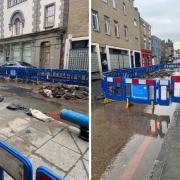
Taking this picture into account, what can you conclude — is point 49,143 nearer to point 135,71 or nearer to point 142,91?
point 142,91

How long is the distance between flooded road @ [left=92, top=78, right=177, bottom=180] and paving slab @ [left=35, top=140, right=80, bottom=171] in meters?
0.26

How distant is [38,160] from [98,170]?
74cm

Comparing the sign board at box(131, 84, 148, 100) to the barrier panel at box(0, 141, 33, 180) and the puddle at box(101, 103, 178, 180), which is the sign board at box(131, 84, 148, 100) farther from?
the barrier panel at box(0, 141, 33, 180)

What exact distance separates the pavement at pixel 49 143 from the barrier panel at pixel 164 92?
7.91ft

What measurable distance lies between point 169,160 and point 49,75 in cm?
692

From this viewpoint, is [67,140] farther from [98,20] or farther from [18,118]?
[98,20]

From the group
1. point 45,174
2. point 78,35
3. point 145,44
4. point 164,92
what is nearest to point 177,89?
point 164,92

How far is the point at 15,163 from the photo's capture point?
1.74 m

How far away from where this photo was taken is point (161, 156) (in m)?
2.87

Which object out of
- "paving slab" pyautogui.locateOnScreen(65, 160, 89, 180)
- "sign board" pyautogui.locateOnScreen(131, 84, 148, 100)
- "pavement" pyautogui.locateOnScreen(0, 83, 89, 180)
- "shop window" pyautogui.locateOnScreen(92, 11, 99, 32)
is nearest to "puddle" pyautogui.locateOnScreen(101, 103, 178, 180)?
"paving slab" pyautogui.locateOnScreen(65, 160, 89, 180)

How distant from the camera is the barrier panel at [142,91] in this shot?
545 cm

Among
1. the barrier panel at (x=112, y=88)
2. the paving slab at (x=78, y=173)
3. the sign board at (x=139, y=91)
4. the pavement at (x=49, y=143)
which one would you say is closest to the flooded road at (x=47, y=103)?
the barrier panel at (x=112, y=88)

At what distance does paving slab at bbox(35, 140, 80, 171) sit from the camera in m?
2.78

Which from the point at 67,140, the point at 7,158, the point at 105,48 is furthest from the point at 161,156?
the point at 105,48
